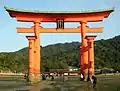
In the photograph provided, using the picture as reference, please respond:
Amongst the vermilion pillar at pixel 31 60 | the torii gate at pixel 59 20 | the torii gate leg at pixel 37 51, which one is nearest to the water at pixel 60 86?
the vermilion pillar at pixel 31 60

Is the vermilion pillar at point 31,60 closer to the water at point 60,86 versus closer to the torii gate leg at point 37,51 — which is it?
the torii gate leg at point 37,51

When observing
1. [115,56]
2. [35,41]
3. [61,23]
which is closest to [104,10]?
[61,23]

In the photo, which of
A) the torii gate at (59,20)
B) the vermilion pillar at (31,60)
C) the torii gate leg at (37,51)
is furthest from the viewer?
the torii gate at (59,20)

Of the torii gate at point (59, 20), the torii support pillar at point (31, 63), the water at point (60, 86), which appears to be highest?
the torii gate at point (59, 20)

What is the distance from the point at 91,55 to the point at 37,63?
629cm

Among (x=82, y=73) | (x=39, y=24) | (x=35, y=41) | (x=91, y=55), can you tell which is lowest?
(x=82, y=73)

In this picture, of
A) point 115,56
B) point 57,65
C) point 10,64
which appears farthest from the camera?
point 115,56

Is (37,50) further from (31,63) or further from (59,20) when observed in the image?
(59,20)

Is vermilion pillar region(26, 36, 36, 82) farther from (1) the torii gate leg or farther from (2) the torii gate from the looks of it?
(2) the torii gate

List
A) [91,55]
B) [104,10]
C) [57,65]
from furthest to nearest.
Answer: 1. [57,65]
2. [104,10]
3. [91,55]

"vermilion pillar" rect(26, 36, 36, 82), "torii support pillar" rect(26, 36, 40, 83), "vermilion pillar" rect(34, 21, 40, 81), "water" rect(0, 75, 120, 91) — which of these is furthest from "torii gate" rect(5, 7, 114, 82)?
"water" rect(0, 75, 120, 91)

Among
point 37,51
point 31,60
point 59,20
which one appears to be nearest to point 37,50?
point 37,51

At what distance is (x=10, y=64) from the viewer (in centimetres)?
7412

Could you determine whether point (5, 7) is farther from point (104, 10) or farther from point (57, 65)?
point (57, 65)
